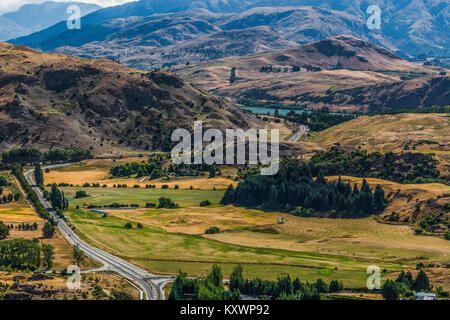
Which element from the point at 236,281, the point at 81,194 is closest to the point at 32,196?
the point at 81,194

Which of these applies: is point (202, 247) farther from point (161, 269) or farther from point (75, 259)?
point (75, 259)

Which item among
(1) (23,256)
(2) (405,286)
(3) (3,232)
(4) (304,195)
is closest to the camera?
(2) (405,286)

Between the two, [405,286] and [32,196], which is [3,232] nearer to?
[32,196]

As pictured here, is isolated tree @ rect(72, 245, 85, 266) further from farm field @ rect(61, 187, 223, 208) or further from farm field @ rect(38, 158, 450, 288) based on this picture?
farm field @ rect(61, 187, 223, 208)

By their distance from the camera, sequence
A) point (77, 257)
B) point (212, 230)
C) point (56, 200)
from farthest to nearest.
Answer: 1. point (56, 200)
2. point (212, 230)
3. point (77, 257)

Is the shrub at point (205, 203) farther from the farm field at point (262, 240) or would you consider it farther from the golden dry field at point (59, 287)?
the golden dry field at point (59, 287)

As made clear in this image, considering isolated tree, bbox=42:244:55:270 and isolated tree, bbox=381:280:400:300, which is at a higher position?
isolated tree, bbox=42:244:55:270

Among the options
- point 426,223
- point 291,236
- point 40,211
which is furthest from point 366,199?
point 40,211

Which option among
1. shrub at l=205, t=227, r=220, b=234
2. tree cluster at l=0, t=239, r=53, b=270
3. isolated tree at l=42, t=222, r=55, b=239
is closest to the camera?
tree cluster at l=0, t=239, r=53, b=270

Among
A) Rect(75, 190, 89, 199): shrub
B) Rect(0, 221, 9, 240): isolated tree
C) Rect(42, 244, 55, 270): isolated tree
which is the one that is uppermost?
Rect(75, 190, 89, 199): shrub

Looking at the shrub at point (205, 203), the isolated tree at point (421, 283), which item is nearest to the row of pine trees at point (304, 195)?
the shrub at point (205, 203)

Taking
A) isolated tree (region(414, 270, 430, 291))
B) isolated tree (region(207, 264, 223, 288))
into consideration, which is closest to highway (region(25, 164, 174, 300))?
isolated tree (region(207, 264, 223, 288))
